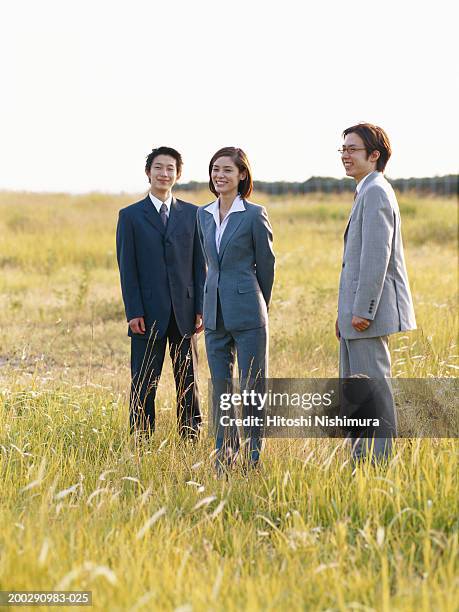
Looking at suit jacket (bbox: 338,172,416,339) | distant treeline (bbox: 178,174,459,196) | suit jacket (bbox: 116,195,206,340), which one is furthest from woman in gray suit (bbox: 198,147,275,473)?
distant treeline (bbox: 178,174,459,196)

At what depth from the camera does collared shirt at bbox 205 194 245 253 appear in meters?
4.81

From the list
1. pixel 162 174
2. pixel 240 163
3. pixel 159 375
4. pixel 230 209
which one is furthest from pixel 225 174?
pixel 159 375

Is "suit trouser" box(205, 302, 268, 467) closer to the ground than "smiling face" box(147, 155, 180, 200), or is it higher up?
closer to the ground

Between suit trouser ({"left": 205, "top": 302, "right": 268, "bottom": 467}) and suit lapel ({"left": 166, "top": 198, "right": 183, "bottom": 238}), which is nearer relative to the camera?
suit trouser ({"left": 205, "top": 302, "right": 268, "bottom": 467})

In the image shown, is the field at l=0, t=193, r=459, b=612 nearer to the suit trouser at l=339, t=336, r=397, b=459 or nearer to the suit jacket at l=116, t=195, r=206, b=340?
the suit trouser at l=339, t=336, r=397, b=459

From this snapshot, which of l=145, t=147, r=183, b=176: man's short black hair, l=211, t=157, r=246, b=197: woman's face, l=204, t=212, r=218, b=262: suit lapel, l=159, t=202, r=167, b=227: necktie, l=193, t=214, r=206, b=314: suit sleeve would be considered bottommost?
l=193, t=214, r=206, b=314: suit sleeve

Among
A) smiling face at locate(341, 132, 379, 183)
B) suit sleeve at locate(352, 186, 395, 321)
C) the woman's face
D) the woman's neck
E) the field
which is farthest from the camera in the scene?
the woman's neck

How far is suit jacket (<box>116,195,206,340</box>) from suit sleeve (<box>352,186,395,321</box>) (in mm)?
1231

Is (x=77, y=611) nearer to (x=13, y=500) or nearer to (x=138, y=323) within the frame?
(x=13, y=500)

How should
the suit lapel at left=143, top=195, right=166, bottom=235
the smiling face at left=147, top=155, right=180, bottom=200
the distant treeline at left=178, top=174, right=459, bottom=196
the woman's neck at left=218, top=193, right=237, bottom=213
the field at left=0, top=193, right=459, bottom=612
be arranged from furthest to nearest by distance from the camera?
the distant treeline at left=178, top=174, right=459, bottom=196 < the suit lapel at left=143, top=195, right=166, bottom=235 < the smiling face at left=147, top=155, right=180, bottom=200 < the woman's neck at left=218, top=193, right=237, bottom=213 < the field at left=0, top=193, right=459, bottom=612

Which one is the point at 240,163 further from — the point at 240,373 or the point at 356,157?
the point at 240,373

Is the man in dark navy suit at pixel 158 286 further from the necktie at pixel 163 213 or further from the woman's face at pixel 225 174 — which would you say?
the woman's face at pixel 225 174

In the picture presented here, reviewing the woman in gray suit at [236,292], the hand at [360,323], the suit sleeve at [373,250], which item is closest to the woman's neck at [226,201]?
the woman in gray suit at [236,292]

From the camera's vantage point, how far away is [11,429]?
199 inches
